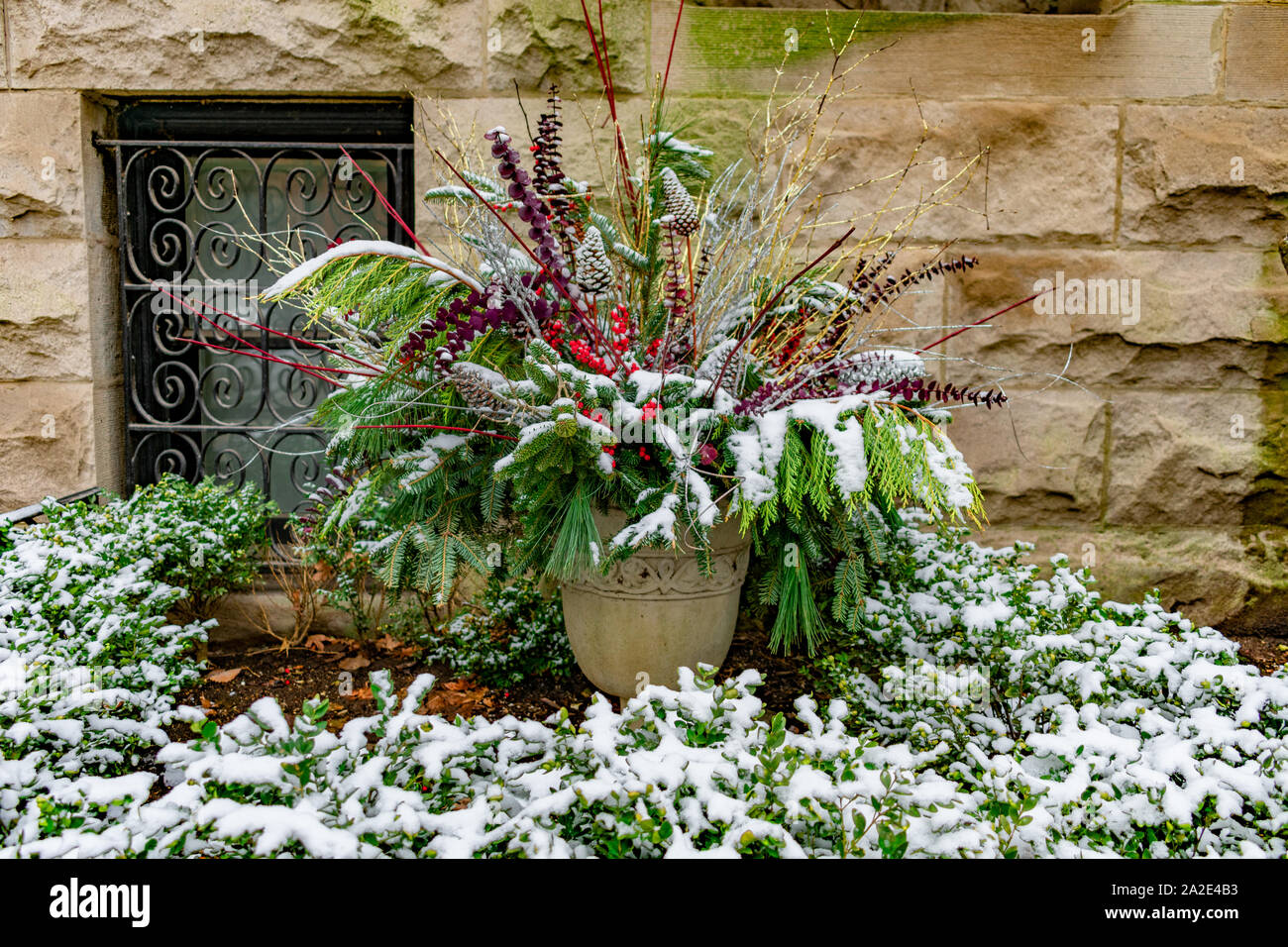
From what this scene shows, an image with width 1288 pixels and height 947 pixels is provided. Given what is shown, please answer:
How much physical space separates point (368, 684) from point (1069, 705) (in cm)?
212

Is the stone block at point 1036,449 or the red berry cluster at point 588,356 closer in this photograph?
the red berry cluster at point 588,356

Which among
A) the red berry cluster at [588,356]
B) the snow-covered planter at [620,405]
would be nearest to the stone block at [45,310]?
the snow-covered planter at [620,405]

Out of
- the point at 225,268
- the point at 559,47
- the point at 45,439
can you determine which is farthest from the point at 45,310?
the point at 559,47

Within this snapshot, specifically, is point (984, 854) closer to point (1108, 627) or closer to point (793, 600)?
point (793, 600)

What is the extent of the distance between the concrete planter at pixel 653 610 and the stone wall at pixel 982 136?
1.38 metres

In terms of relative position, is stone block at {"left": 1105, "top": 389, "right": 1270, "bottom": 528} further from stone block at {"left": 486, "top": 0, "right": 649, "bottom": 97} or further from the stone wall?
stone block at {"left": 486, "top": 0, "right": 649, "bottom": 97}

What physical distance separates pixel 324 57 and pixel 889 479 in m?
2.51

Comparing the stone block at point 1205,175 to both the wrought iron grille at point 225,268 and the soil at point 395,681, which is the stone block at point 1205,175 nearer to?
the soil at point 395,681

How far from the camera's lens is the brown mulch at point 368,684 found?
2662mm

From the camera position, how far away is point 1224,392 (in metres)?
3.21

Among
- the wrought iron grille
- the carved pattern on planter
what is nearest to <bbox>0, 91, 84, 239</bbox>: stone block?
the wrought iron grille

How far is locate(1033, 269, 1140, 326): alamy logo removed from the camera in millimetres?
3152
